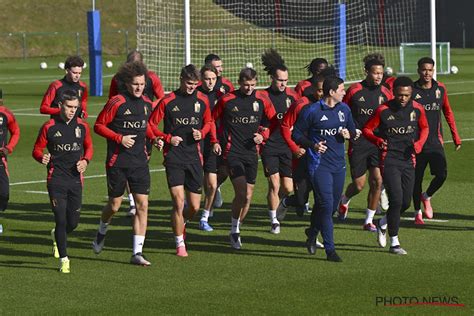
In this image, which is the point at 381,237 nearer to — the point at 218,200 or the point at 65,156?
the point at 65,156

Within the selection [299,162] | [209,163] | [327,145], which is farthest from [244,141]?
[327,145]

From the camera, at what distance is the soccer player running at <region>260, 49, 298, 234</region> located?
16484 mm

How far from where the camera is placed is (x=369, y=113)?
16766mm

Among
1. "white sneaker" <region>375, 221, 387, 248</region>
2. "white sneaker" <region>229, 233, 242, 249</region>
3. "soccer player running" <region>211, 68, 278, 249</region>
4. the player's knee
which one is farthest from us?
the player's knee

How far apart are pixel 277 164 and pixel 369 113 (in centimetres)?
140

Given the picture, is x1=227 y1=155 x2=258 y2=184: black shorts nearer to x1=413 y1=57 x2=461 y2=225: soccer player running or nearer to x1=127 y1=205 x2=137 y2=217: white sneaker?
x1=413 y1=57 x2=461 y2=225: soccer player running

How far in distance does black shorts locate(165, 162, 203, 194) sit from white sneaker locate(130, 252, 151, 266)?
3.17ft

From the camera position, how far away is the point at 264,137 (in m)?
15.7

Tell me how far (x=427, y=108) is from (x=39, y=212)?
5.82 metres

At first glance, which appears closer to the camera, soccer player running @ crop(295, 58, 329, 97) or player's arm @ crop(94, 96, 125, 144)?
player's arm @ crop(94, 96, 125, 144)

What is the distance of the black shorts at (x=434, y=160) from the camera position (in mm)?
17156

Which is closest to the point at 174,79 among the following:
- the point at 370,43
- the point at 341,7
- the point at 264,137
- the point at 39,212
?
the point at 341,7

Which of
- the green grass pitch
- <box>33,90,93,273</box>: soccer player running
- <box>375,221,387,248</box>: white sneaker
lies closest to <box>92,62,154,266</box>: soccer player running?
<box>33,90,93,273</box>: soccer player running

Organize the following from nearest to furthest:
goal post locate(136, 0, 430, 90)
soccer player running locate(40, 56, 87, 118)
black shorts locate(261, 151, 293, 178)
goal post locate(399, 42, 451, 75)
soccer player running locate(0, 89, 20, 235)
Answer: soccer player running locate(0, 89, 20, 235)
black shorts locate(261, 151, 293, 178)
soccer player running locate(40, 56, 87, 118)
goal post locate(136, 0, 430, 90)
goal post locate(399, 42, 451, 75)
